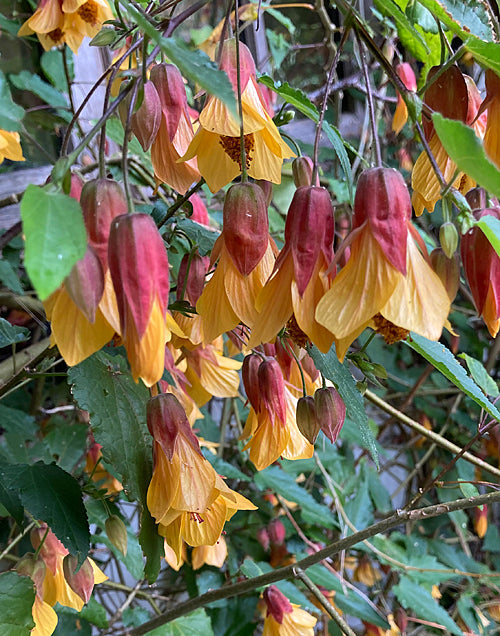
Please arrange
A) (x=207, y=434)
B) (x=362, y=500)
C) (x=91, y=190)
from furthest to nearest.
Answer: (x=362, y=500), (x=207, y=434), (x=91, y=190)

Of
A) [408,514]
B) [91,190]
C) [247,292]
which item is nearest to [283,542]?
[408,514]

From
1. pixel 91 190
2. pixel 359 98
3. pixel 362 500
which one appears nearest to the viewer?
pixel 91 190

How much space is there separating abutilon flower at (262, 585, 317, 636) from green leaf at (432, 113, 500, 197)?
0.65m

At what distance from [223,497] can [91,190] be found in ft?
0.99

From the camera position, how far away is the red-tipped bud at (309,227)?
371mm

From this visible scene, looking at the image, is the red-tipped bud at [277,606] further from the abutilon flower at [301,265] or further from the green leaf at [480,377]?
the abutilon flower at [301,265]

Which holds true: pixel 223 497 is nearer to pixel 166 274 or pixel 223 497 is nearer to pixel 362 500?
pixel 166 274

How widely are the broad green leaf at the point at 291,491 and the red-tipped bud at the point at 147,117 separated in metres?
0.69

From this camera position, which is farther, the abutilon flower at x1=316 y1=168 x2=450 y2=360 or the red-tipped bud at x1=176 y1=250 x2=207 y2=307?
the red-tipped bud at x1=176 y1=250 x2=207 y2=307

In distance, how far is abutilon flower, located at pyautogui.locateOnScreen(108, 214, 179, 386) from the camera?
31 centimetres

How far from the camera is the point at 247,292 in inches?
16.3

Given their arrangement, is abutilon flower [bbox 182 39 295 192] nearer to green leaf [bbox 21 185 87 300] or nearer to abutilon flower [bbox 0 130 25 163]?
green leaf [bbox 21 185 87 300]

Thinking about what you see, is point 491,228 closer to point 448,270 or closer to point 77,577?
point 448,270

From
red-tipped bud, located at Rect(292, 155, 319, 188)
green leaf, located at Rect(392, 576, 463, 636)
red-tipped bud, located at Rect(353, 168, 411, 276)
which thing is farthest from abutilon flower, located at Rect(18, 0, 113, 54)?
green leaf, located at Rect(392, 576, 463, 636)
